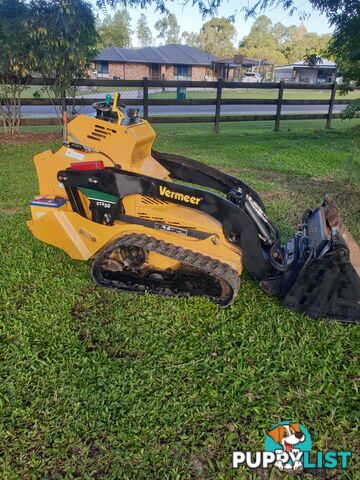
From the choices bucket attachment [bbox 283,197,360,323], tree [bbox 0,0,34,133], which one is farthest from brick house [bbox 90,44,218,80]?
bucket attachment [bbox 283,197,360,323]

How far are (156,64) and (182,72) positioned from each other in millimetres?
5483

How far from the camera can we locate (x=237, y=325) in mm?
3445

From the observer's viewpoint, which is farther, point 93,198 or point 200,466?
point 93,198

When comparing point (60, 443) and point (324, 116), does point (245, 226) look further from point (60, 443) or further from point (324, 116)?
point (324, 116)

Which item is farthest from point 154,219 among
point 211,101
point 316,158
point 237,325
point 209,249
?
point 211,101

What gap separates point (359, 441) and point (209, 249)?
1.77 m

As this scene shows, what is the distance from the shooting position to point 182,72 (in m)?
59.4

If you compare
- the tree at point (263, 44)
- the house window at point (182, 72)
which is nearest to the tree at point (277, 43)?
the tree at point (263, 44)

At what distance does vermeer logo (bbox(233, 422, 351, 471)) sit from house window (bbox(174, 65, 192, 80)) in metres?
60.5

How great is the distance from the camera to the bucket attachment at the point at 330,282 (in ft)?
10.6

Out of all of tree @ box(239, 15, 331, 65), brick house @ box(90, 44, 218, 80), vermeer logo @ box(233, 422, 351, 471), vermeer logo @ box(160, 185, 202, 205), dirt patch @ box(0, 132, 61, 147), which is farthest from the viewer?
tree @ box(239, 15, 331, 65)

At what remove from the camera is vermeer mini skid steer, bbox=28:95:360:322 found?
3.52m

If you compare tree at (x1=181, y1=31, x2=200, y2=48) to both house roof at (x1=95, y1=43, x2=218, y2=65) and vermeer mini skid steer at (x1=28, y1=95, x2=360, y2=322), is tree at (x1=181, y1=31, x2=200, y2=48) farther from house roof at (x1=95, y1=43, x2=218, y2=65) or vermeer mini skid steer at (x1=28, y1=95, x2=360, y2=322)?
vermeer mini skid steer at (x1=28, y1=95, x2=360, y2=322)

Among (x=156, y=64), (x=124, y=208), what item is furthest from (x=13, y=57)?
(x=156, y=64)
